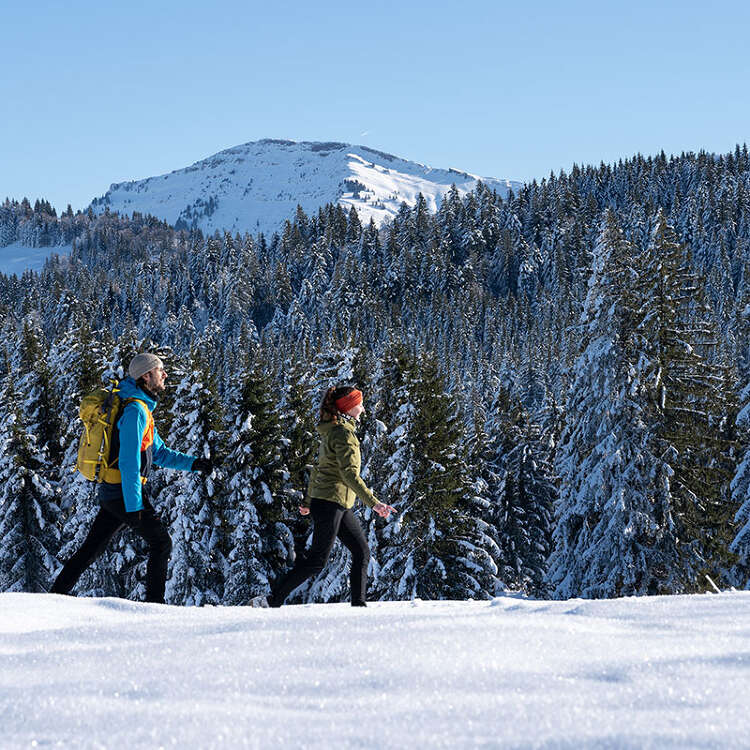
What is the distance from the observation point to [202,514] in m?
24.4

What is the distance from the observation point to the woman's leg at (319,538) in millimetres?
6566

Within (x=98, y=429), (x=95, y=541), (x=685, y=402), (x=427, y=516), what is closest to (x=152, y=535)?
(x=95, y=541)

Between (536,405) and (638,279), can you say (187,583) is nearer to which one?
(638,279)

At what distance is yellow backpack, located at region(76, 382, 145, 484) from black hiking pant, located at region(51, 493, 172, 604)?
0.33m

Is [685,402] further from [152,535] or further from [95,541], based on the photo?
[95,541]

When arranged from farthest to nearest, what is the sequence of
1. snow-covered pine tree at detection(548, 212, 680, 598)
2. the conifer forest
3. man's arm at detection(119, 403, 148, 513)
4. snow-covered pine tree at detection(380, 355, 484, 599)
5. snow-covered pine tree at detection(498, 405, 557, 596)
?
1. snow-covered pine tree at detection(498, 405, 557, 596)
2. snow-covered pine tree at detection(380, 355, 484, 599)
3. the conifer forest
4. snow-covered pine tree at detection(548, 212, 680, 598)
5. man's arm at detection(119, 403, 148, 513)

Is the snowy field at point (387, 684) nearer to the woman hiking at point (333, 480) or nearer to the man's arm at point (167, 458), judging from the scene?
the woman hiking at point (333, 480)

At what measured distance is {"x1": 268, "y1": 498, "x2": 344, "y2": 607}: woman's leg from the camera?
657 cm

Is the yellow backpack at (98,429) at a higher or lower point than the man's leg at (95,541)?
higher

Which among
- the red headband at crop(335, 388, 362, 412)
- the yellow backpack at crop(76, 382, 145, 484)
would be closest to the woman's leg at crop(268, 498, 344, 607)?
the red headband at crop(335, 388, 362, 412)

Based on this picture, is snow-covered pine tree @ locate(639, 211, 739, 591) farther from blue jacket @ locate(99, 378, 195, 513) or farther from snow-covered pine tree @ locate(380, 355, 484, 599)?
blue jacket @ locate(99, 378, 195, 513)

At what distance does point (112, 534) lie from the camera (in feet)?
20.6

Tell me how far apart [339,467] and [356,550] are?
2.97ft

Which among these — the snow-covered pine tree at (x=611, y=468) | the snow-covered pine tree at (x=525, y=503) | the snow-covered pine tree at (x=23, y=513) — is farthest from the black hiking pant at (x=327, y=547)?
the snow-covered pine tree at (x=525, y=503)
